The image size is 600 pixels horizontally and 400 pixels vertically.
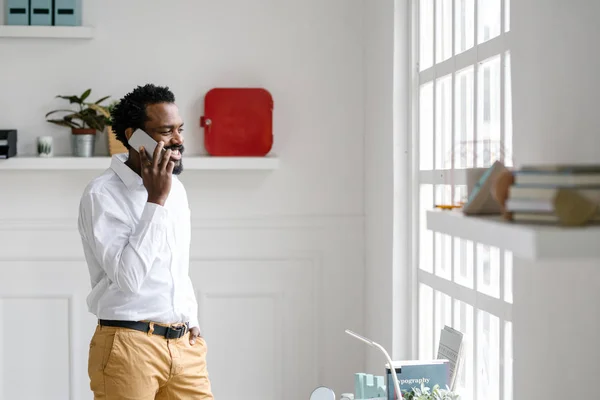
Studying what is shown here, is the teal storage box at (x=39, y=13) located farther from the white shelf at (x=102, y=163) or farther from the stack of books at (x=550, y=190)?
the stack of books at (x=550, y=190)

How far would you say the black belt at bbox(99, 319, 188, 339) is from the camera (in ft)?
7.02

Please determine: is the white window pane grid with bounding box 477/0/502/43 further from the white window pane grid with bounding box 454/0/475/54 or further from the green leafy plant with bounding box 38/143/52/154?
the green leafy plant with bounding box 38/143/52/154

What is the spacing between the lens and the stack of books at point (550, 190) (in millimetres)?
934

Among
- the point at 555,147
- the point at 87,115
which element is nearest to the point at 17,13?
the point at 87,115

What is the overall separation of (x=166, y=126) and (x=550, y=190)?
1513 millimetres

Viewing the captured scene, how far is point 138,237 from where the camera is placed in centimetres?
204

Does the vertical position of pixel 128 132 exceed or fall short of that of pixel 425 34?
it falls short

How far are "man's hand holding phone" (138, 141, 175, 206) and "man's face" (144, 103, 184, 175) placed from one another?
3.3 inches

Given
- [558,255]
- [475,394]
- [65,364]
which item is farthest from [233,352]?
[558,255]

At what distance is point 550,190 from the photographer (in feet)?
3.08

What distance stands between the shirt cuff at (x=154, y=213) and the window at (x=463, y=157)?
32.1 inches

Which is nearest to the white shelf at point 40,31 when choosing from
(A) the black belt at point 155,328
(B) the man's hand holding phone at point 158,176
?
(B) the man's hand holding phone at point 158,176

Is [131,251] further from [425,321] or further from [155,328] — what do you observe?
[425,321]

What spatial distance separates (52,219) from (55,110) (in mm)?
473
